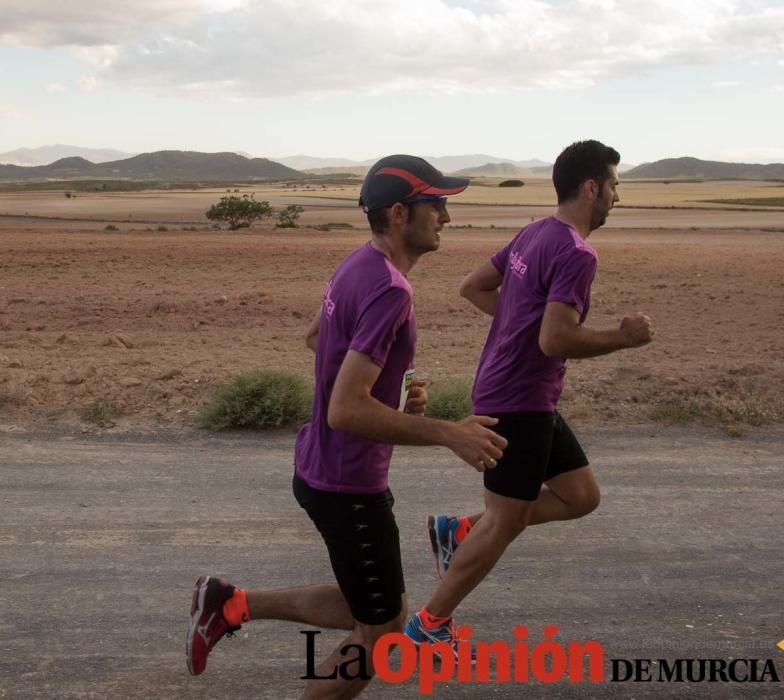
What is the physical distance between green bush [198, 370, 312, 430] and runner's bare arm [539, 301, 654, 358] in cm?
421

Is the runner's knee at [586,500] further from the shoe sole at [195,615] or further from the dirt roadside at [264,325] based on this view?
the dirt roadside at [264,325]

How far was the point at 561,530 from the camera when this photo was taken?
18.1 feet

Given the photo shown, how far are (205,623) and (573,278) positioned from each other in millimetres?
1901

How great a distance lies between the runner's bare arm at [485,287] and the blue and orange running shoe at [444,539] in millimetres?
984

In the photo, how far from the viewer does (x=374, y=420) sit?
2.98 metres

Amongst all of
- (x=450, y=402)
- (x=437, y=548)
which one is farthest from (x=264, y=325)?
(x=437, y=548)

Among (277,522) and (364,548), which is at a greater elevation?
(364,548)

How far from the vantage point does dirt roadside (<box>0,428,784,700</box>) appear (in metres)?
3.90

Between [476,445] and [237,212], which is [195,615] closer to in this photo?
[476,445]

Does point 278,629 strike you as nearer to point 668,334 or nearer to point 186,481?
point 186,481

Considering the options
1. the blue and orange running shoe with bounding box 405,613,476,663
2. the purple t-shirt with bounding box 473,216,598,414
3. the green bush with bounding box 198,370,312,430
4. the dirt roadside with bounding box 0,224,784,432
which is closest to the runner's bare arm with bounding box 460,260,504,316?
the purple t-shirt with bounding box 473,216,598,414

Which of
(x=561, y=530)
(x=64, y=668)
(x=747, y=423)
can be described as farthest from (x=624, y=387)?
(x=64, y=668)

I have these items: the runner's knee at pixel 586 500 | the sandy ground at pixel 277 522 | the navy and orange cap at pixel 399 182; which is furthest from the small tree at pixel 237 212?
the navy and orange cap at pixel 399 182

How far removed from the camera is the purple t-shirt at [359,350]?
9.89ft
